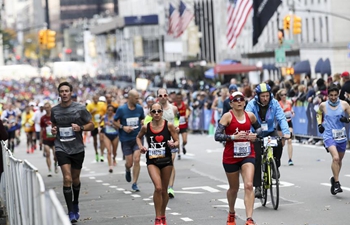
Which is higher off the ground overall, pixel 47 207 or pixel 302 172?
pixel 47 207

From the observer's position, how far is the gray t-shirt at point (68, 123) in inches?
542

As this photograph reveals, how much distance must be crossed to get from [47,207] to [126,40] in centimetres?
15151

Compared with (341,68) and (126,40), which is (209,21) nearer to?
(341,68)

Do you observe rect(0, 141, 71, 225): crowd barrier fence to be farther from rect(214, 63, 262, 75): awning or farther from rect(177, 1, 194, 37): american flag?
rect(214, 63, 262, 75): awning

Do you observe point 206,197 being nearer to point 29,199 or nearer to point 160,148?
point 160,148

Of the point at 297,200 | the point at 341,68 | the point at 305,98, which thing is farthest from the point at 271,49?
the point at 297,200

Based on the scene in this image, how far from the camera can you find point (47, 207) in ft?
25.1

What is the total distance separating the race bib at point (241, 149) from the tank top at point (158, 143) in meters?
1.18

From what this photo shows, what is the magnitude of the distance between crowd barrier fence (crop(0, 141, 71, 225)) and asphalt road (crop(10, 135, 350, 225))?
1.79 metres

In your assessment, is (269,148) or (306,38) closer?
(269,148)

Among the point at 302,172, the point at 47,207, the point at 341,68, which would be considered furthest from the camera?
the point at 341,68

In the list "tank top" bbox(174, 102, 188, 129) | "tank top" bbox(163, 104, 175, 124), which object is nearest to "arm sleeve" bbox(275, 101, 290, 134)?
"tank top" bbox(163, 104, 175, 124)

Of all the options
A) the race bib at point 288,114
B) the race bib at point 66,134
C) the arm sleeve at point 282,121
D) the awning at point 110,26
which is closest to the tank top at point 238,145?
the arm sleeve at point 282,121

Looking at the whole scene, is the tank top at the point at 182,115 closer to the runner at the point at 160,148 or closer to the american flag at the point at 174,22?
the runner at the point at 160,148
